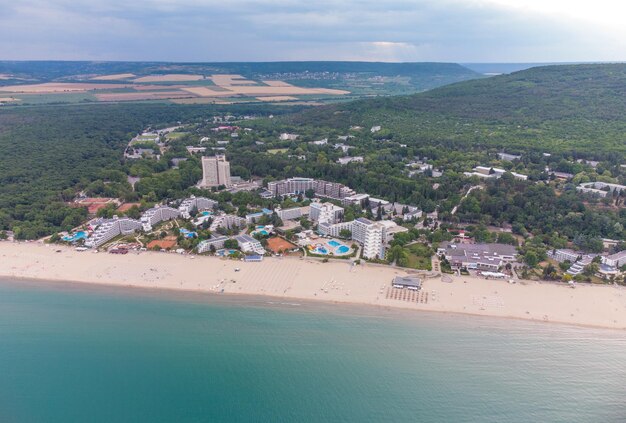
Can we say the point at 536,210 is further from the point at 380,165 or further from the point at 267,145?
the point at 267,145

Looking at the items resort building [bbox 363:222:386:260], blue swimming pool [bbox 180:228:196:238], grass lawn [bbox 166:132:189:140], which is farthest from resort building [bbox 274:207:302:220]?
grass lawn [bbox 166:132:189:140]

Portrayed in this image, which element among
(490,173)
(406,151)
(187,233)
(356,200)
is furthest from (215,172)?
(490,173)

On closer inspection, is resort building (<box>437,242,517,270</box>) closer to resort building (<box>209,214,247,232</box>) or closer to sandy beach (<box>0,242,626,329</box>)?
sandy beach (<box>0,242,626,329</box>)

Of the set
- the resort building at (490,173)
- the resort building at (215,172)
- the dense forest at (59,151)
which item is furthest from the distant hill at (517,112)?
the dense forest at (59,151)

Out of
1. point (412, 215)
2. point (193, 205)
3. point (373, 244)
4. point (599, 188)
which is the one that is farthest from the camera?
point (599, 188)

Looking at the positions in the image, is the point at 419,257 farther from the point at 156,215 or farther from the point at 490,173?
the point at 490,173

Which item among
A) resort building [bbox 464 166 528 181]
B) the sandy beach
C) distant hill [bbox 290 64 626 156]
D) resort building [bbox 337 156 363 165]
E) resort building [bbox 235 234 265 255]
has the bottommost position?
the sandy beach
